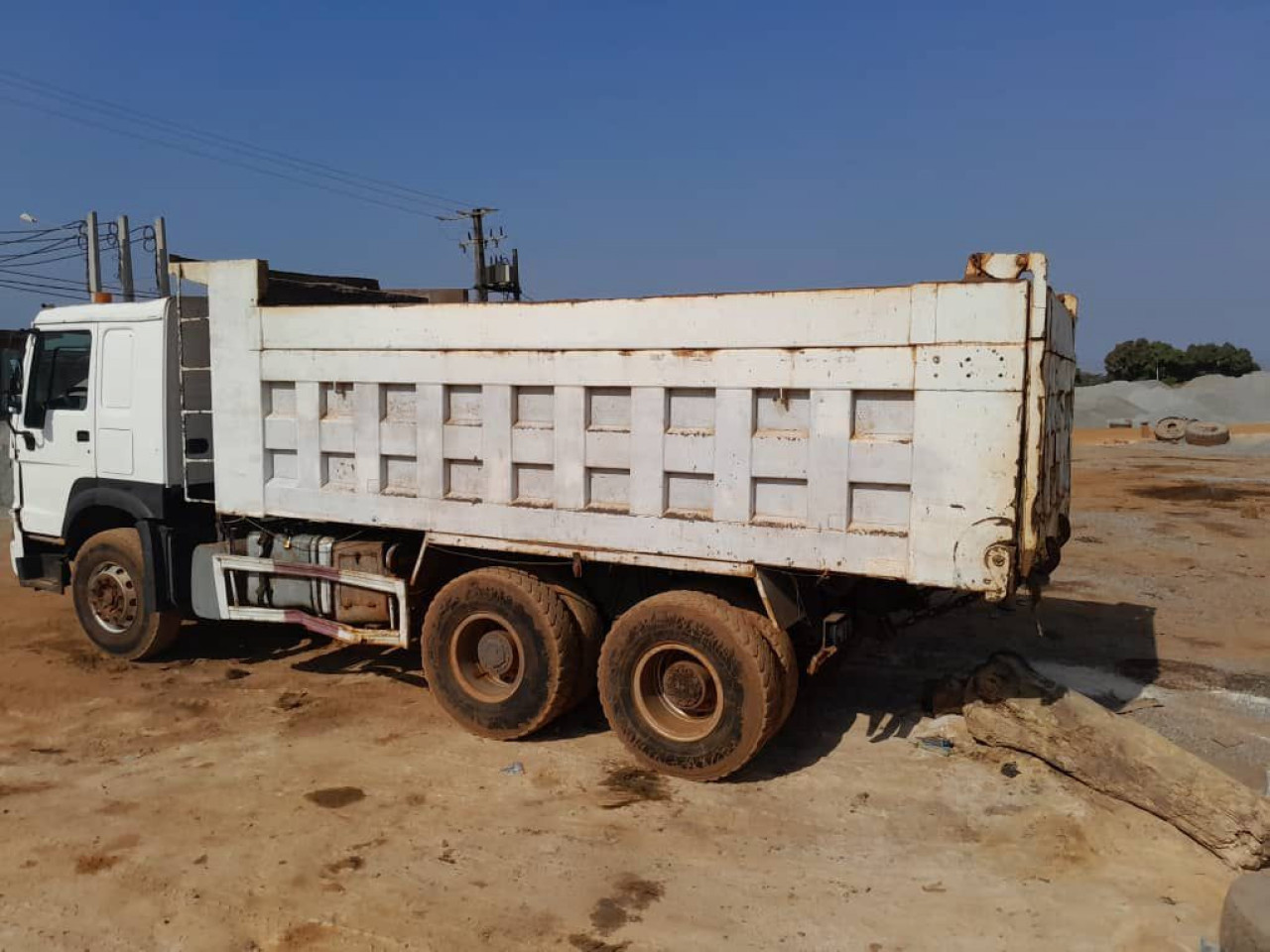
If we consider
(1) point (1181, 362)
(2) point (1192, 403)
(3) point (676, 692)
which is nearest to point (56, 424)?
(3) point (676, 692)

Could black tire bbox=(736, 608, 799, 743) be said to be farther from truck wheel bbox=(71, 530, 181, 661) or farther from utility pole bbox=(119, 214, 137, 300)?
utility pole bbox=(119, 214, 137, 300)

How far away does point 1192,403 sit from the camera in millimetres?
46031

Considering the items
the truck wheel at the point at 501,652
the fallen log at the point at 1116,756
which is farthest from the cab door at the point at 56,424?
the fallen log at the point at 1116,756

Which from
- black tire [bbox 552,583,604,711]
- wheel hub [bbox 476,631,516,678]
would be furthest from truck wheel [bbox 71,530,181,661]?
black tire [bbox 552,583,604,711]

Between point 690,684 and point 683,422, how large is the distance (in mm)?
1527

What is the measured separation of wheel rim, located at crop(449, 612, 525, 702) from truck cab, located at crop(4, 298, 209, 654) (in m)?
2.74

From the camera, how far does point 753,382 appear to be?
16.9ft

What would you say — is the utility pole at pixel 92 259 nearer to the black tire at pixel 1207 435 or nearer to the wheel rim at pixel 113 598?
the wheel rim at pixel 113 598

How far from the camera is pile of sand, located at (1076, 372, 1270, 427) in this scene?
4428 cm

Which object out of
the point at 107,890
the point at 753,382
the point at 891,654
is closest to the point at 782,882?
the point at 753,382

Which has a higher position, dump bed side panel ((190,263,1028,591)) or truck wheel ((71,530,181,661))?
dump bed side panel ((190,263,1028,591))

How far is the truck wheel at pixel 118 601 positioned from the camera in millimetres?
7551

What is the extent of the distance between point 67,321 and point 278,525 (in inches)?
102

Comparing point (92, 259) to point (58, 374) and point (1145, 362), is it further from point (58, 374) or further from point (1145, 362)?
point (1145, 362)
